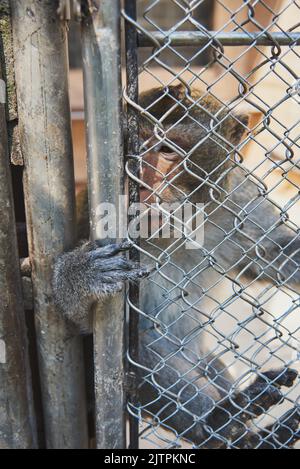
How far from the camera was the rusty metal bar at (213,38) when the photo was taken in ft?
3.64

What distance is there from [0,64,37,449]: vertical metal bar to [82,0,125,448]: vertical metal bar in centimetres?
25

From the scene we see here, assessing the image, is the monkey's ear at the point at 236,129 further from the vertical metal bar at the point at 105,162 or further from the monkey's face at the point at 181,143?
the vertical metal bar at the point at 105,162

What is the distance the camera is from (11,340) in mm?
1454

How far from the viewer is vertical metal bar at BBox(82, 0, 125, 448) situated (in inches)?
43.0

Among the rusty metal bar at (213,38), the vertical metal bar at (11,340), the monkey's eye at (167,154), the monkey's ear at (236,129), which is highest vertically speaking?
the rusty metal bar at (213,38)

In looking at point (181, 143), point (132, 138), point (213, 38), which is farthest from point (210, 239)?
point (213, 38)

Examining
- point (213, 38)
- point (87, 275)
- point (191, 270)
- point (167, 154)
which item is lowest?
point (191, 270)

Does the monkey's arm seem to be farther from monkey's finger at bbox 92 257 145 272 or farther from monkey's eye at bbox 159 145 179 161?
monkey's eye at bbox 159 145 179 161

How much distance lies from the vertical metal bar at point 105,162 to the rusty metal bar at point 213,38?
0.09m

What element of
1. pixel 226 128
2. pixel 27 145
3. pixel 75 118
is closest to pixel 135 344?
pixel 27 145

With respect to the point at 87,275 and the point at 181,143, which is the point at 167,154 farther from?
the point at 87,275

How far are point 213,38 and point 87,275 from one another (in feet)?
2.45

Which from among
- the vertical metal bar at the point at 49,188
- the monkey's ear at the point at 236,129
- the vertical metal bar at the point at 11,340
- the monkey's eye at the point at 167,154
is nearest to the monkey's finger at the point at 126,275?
the vertical metal bar at the point at 49,188

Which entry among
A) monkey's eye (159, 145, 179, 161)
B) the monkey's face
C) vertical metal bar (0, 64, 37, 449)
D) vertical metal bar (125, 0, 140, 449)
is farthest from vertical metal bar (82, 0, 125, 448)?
monkey's eye (159, 145, 179, 161)
